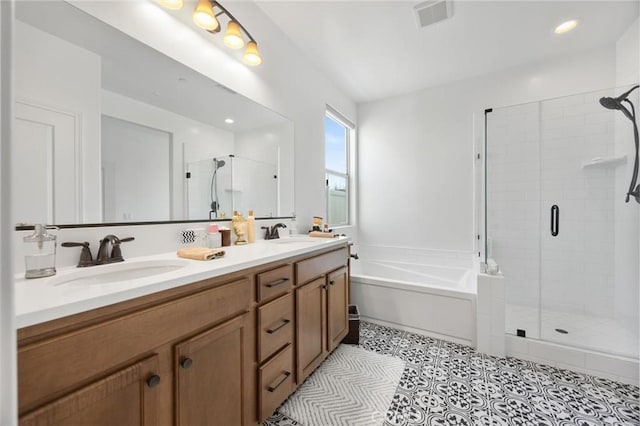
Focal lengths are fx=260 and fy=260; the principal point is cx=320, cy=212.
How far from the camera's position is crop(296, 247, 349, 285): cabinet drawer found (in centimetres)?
143

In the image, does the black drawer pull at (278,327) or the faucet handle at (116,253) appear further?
the black drawer pull at (278,327)

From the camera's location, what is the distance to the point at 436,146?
3.16m

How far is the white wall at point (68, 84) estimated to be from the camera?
91cm

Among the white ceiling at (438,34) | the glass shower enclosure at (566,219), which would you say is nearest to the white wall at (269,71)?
the white ceiling at (438,34)

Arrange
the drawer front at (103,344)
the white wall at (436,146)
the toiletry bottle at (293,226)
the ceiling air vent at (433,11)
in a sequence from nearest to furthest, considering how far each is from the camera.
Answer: the drawer front at (103,344), the ceiling air vent at (433,11), the toiletry bottle at (293,226), the white wall at (436,146)

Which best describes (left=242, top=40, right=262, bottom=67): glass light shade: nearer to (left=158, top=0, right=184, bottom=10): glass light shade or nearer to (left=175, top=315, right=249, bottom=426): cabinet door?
(left=158, top=0, right=184, bottom=10): glass light shade

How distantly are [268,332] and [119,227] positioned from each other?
0.81 metres

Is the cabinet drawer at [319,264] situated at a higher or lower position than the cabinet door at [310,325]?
higher

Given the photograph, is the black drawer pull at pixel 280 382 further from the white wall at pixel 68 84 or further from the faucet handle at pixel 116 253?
the white wall at pixel 68 84

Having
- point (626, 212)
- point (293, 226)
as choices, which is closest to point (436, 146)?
point (626, 212)

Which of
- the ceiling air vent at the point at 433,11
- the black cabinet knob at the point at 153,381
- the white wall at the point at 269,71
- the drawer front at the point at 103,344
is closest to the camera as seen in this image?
the drawer front at the point at 103,344

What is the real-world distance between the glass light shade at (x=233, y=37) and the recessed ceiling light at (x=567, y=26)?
2548 mm

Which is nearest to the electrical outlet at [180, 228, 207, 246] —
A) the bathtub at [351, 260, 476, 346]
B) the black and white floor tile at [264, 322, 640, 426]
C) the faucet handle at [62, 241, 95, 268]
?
the faucet handle at [62, 241, 95, 268]

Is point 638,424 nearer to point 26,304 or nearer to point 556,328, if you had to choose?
point 556,328
